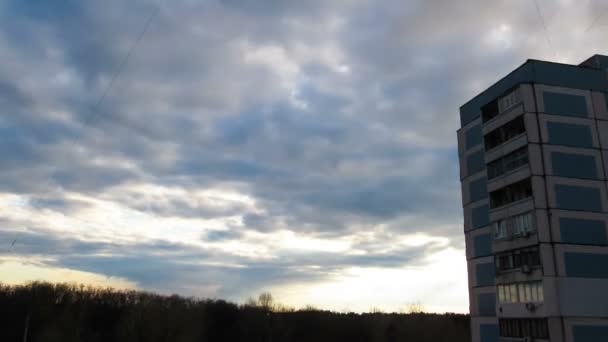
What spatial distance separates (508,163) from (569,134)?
6672mm

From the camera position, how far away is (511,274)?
50438 mm

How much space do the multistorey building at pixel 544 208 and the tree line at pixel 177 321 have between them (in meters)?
77.3

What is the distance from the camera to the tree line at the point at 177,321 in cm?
10906

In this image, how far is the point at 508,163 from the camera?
54188mm

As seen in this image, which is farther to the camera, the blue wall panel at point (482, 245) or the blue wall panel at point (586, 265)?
the blue wall panel at point (482, 245)

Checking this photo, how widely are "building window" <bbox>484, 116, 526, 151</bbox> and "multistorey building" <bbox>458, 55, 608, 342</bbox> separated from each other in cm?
12

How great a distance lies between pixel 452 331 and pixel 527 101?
8942 cm

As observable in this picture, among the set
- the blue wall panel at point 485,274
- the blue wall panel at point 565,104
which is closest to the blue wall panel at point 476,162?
the blue wall panel at point 565,104

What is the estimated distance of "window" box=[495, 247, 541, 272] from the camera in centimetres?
4831

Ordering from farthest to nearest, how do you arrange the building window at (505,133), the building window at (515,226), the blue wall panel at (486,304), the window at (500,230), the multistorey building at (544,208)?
the blue wall panel at (486,304), the building window at (505,133), the window at (500,230), the building window at (515,226), the multistorey building at (544,208)

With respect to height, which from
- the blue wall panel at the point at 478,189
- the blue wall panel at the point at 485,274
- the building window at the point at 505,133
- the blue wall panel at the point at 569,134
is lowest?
the blue wall panel at the point at 485,274

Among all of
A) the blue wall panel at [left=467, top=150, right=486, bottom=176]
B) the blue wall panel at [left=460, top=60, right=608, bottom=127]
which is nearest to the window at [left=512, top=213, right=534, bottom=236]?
the blue wall panel at [left=467, top=150, right=486, bottom=176]

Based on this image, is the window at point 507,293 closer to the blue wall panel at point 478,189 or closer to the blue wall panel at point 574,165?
the blue wall panel at point 478,189

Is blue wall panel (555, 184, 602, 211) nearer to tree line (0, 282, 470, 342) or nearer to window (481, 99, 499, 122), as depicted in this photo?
window (481, 99, 499, 122)
